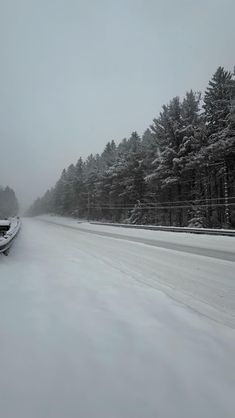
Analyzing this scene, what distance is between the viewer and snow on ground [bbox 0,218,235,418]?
288 centimetres

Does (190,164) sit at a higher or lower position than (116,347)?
higher

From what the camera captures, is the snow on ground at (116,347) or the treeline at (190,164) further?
the treeline at (190,164)

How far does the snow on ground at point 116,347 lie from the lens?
2881mm

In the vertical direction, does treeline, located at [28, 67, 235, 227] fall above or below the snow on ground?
above

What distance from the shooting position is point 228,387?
3131 mm

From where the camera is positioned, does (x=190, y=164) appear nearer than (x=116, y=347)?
No

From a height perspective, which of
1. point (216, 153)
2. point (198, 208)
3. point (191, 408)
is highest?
point (216, 153)

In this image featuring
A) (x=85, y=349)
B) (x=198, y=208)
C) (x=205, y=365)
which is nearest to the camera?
(x=205, y=365)

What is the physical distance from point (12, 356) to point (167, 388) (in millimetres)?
1809

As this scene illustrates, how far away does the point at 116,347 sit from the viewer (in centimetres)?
401

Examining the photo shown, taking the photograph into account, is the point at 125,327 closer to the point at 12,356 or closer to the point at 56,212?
the point at 12,356

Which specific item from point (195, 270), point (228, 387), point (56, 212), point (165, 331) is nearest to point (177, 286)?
point (195, 270)

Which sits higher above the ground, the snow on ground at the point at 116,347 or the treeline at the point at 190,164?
the treeline at the point at 190,164

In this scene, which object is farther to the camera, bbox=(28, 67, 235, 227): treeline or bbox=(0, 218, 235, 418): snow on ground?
bbox=(28, 67, 235, 227): treeline
